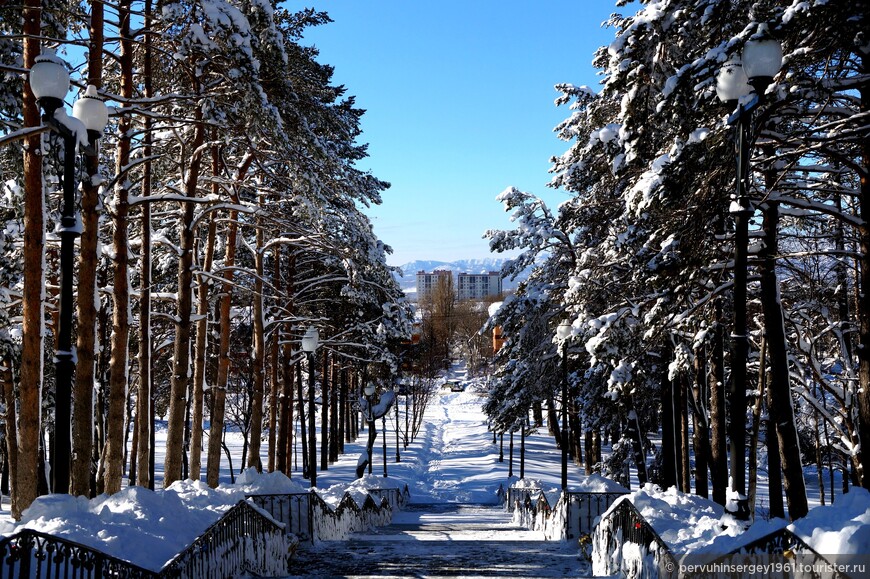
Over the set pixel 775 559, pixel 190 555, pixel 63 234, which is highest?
pixel 63 234

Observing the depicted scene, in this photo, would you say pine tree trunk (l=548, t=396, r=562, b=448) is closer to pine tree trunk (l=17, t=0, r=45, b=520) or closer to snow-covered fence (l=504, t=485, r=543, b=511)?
snow-covered fence (l=504, t=485, r=543, b=511)

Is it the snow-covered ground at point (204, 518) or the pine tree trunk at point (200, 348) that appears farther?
the pine tree trunk at point (200, 348)

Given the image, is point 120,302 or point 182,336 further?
point 182,336

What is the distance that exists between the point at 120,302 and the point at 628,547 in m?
9.23

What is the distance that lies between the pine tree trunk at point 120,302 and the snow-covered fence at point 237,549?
3.46 m

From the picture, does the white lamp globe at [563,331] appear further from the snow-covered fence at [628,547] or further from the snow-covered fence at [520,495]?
the snow-covered fence at [628,547]

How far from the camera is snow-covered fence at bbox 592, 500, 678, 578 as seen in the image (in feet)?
25.5

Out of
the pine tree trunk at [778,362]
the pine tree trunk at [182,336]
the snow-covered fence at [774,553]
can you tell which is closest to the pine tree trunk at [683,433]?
the pine tree trunk at [778,362]

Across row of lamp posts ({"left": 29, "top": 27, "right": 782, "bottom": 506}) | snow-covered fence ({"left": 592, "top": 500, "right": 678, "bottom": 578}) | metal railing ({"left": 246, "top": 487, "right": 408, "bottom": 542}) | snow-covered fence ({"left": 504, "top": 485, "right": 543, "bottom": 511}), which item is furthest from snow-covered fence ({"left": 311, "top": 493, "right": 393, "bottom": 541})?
row of lamp posts ({"left": 29, "top": 27, "right": 782, "bottom": 506})

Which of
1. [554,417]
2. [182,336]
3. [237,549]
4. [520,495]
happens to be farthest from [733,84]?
[554,417]

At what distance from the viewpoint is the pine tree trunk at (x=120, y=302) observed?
1280 cm

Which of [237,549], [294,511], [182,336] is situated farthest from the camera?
[182,336]

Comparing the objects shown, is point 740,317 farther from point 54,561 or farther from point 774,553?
point 54,561

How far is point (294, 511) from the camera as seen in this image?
13.7 metres
